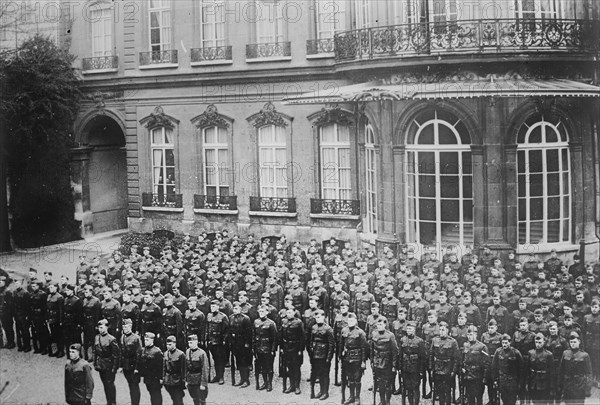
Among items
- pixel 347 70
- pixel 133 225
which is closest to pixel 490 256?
pixel 347 70

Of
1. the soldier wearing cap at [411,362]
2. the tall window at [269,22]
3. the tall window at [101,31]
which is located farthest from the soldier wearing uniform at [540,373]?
the tall window at [101,31]

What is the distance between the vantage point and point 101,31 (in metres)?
27.3

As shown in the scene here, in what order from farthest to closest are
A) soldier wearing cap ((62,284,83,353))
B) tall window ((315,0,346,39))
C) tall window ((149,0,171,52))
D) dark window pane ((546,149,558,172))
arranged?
1. tall window ((149,0,171,52))
2. tall window ((315,0,346,39))
3. dark window pane ((546,149,558,172))
4. soldier wearing cap ((62,284,83,353))

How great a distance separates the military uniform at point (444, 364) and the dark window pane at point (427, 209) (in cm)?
803

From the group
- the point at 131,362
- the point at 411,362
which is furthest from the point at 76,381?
the point at 411,362

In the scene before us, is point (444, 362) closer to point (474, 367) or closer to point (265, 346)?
point (474, 367)

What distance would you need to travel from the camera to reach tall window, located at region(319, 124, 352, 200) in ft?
76.0

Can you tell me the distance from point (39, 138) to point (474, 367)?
758 inches

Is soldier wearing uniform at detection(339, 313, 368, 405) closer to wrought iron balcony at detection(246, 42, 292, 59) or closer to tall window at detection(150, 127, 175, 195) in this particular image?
wrought iron balcony at detection(246, 42, 292, 59)

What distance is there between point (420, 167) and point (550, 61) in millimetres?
4188

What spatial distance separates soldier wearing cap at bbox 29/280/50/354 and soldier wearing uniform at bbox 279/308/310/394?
218 inches

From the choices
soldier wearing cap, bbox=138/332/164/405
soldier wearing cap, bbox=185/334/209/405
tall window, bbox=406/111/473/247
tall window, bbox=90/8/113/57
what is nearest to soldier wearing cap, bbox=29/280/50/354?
soldier wearing cap, bbox=138/332/164/405

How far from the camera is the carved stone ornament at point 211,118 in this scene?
25.0 m

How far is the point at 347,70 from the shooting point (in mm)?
20781
